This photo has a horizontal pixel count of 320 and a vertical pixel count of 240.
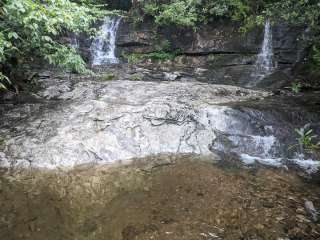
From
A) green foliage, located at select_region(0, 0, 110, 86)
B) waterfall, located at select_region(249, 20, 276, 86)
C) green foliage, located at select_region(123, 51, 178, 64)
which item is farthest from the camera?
green foliage, located at select_region(123, 51, 178, 64)

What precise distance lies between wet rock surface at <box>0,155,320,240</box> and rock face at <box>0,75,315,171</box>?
1.93 feet

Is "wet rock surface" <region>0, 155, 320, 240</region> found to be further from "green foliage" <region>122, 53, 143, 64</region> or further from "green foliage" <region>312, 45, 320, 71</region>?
"green foliage" <region>122, 53, 143, 64</region>

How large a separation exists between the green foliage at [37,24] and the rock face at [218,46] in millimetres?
5726

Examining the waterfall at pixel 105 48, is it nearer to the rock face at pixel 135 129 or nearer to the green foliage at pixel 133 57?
the green foliage at pixel 133 57

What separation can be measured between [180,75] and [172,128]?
4.92 m

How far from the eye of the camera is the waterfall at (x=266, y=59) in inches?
487

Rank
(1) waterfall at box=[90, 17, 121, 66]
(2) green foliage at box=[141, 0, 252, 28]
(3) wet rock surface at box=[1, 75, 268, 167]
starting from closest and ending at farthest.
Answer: (3) wet rock surface at box=[1, 75, 268, 167] < (2) green foliage at box=[141, 0, 252, 28] < (1) waterfall at box=[90, 17, 121, 66]

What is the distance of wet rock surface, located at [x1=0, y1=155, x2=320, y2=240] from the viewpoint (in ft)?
14.5

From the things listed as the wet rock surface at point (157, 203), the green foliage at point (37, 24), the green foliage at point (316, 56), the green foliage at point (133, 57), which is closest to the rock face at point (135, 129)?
the wet rock surface at point (157, 203)

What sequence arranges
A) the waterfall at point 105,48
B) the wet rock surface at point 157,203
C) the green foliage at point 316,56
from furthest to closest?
the waterfall at point 105,48 < the green foliage at point 316,56 < the wet rock surface at point 157,203

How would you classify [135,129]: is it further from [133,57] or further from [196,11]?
[196,11]

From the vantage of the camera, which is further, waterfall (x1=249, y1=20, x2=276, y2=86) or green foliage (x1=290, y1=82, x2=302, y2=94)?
waterfall (x1=249, y1=20, x2=276, y2=86)

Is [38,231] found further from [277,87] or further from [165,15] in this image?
[165,15]

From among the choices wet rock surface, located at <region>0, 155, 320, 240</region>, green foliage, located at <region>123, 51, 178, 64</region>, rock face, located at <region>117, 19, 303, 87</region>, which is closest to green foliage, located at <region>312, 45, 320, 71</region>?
rock face, located at <region>117, 19, 303, 87</region>
